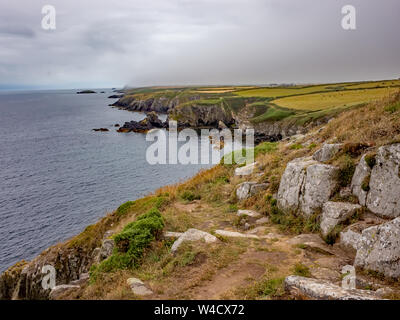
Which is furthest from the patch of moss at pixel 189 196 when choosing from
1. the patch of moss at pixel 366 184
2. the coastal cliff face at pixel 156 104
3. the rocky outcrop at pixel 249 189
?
the coastal cliff face at pixel 156 104

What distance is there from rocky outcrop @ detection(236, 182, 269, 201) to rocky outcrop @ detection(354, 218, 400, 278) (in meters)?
7.71

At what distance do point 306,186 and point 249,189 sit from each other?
419cm

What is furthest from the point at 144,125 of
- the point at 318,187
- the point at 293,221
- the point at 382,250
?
the point at 382,250

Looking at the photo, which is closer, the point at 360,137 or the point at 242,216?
the point at 360,137

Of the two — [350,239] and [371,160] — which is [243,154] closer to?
[371,160]

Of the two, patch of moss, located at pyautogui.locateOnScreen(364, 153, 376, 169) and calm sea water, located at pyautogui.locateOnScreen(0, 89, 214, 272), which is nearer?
patch of moss, located at pyautogui.locateOnScreen(364, 153, 376, 169)

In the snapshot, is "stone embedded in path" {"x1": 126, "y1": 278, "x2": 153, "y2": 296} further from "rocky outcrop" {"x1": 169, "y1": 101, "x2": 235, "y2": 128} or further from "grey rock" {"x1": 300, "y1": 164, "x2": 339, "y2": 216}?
"rocky outcrop" {"x1": 169, "y1": 101, "x2": 235, "y2": 128}

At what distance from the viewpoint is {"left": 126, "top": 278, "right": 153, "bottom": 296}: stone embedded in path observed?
8.24 m

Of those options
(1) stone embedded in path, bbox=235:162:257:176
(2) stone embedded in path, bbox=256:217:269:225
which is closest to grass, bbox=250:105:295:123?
(1) stone embedded in path, bbox=235:162:257:176
